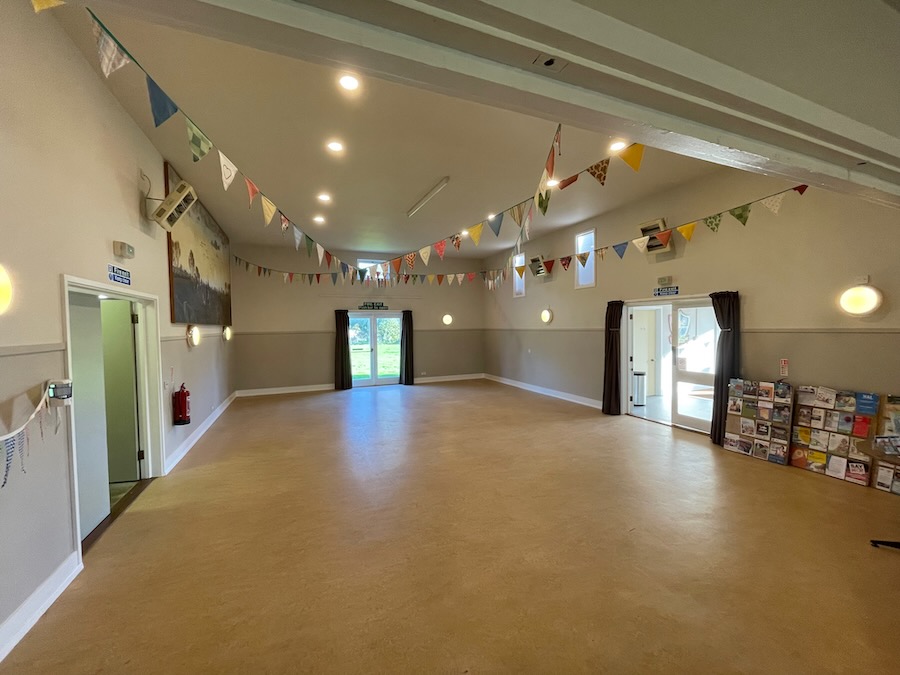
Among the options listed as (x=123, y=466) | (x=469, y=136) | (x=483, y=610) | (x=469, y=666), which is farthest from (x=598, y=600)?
(x=123, y=466)

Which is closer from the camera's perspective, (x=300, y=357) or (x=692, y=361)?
(x=692, y=361)

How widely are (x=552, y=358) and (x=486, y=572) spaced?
6.23 meters

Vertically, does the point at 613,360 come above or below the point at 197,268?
below

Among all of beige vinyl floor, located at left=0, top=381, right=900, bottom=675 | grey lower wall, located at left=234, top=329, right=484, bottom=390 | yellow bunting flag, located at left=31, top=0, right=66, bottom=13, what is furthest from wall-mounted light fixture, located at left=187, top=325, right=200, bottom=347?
yellow bunting flag, located at left=31, top=0, right=66, bottom=13

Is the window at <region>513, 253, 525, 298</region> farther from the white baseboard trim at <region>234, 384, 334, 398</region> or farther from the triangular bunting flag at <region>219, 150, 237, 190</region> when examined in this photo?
the triangular bunting flag at <region>219, 150, 237, 190</region>

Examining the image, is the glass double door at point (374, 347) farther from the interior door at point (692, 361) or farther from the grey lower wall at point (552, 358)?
the interior door at point (692, 361)

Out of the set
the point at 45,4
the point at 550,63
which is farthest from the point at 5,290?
the point at 550,63

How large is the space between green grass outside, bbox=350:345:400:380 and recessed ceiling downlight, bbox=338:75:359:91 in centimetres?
749

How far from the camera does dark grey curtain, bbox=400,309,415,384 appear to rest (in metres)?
10.0

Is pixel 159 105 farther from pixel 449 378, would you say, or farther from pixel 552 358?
pixel 449 378

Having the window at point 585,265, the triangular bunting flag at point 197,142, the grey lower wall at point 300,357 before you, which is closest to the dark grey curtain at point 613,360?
the window at point 585,265

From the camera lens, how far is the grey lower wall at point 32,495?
183 cm

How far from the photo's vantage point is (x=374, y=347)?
10.0 m

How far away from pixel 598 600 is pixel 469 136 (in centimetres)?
382
